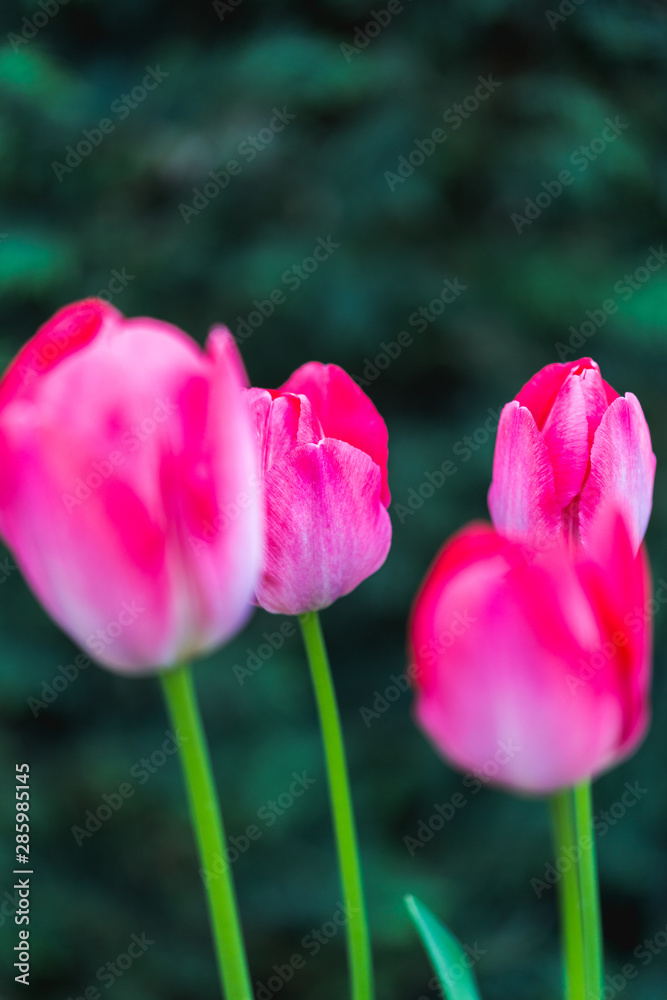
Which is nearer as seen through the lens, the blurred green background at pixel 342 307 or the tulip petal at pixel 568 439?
the tulip petal at pixel 568 439

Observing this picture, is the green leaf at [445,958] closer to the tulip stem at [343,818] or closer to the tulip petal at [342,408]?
the tulip stem at [343,818]

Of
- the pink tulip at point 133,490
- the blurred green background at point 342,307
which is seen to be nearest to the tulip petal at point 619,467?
the pink tulip at point 133,490

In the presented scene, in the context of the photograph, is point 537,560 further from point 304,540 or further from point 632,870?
point 632,870

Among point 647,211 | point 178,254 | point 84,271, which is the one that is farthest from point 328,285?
point 647,211

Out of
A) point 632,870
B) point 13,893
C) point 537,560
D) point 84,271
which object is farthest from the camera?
point 632,870

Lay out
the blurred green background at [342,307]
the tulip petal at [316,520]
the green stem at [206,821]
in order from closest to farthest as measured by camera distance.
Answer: the green stem at [206,821] < the tulip petal at [316,520] < the blurred green background at [342,307]

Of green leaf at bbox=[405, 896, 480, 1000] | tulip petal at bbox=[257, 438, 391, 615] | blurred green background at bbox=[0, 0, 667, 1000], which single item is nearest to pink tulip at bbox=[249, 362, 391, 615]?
tulip petal at bbox=[257, 438, 391, 615]

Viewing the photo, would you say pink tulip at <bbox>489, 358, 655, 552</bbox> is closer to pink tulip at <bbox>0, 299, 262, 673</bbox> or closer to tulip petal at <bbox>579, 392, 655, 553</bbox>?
tulip petal at <bbox>579, 392, 655, 553</bbox>
